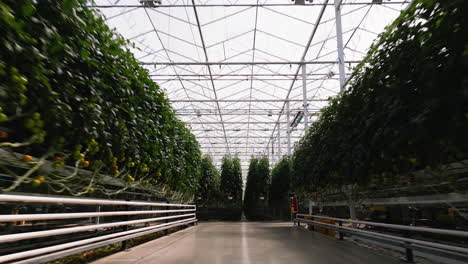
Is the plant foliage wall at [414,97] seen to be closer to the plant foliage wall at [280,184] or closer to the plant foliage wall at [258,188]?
the plant foliage wall at [280,184]

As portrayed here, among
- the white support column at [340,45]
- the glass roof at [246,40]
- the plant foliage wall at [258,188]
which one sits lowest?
the plant foliage wall at [258,188]

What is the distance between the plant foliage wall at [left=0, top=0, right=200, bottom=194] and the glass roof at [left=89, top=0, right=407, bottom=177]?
4585 millimetres

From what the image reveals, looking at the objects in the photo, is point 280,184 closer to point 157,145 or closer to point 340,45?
point 340,45

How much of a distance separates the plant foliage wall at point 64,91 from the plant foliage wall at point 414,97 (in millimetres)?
2663

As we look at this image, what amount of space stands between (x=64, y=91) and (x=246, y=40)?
33.5 ft

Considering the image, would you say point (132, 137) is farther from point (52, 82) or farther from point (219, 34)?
point (219, 34)

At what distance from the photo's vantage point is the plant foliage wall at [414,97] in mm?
1969

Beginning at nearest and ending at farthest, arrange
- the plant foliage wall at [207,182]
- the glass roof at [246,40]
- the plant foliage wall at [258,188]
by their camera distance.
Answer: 1. the glass roof at [246,40]
2. the plant foliage wall at [207,182]
3. the plant foliage wall at [258,188]

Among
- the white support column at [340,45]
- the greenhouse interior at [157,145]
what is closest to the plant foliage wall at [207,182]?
the greenhouse interior at [157,145]

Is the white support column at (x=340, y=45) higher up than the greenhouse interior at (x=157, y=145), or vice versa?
the white support column at (x=340, y=45)

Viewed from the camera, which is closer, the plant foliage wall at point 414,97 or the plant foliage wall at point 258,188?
the plant foliage wall at point 414,97

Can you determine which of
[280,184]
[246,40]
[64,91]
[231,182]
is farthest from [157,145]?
[231,182]

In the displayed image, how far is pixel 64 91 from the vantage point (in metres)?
2.26

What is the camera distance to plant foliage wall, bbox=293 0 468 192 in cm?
197
